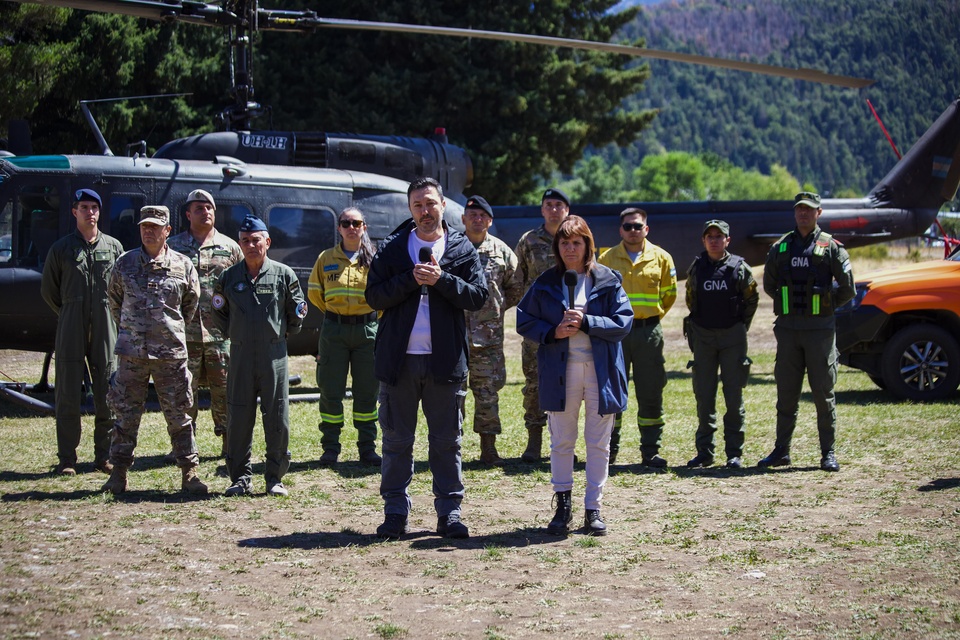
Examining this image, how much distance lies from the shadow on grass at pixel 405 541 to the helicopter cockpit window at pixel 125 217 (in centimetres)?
560

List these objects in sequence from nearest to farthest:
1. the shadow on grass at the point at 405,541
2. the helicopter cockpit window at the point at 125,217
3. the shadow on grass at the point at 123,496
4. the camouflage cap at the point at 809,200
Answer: the shadow on grass at the point at 405,541 → the shadow on grass at the point at 123,496 → the camouflage cap at the point at 809,200 → the helicopter cockpit window at the point at 125,217

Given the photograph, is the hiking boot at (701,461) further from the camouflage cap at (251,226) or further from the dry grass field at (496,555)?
the camouflage cap at (251,226)

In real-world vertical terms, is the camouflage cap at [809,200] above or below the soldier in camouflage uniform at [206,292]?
Answer: above

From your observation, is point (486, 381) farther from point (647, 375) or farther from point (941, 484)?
point (941, 484)

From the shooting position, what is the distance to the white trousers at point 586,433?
620 cm

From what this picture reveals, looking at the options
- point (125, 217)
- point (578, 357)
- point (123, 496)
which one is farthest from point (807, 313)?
point (125, 217)

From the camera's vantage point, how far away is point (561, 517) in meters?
6.27

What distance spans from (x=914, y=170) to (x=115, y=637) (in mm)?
15402

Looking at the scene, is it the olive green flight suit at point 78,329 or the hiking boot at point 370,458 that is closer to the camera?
the olive green flight suit at point 78,329

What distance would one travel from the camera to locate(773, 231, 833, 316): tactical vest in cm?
812

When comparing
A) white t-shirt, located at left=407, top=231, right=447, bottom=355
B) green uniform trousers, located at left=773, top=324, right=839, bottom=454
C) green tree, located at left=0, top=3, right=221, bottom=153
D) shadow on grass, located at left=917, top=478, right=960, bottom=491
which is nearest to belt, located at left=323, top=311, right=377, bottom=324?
white t-shirt, located at left=407, top=231, right=447, bottom=355

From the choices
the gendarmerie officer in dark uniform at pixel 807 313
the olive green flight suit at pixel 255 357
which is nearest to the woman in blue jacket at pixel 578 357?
the olive green flight suit at pixel 255 357

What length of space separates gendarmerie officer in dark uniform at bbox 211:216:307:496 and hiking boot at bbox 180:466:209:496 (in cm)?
16

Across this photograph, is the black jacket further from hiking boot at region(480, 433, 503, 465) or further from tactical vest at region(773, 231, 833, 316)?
tactical vest at region(773, 231, 833, 316)
